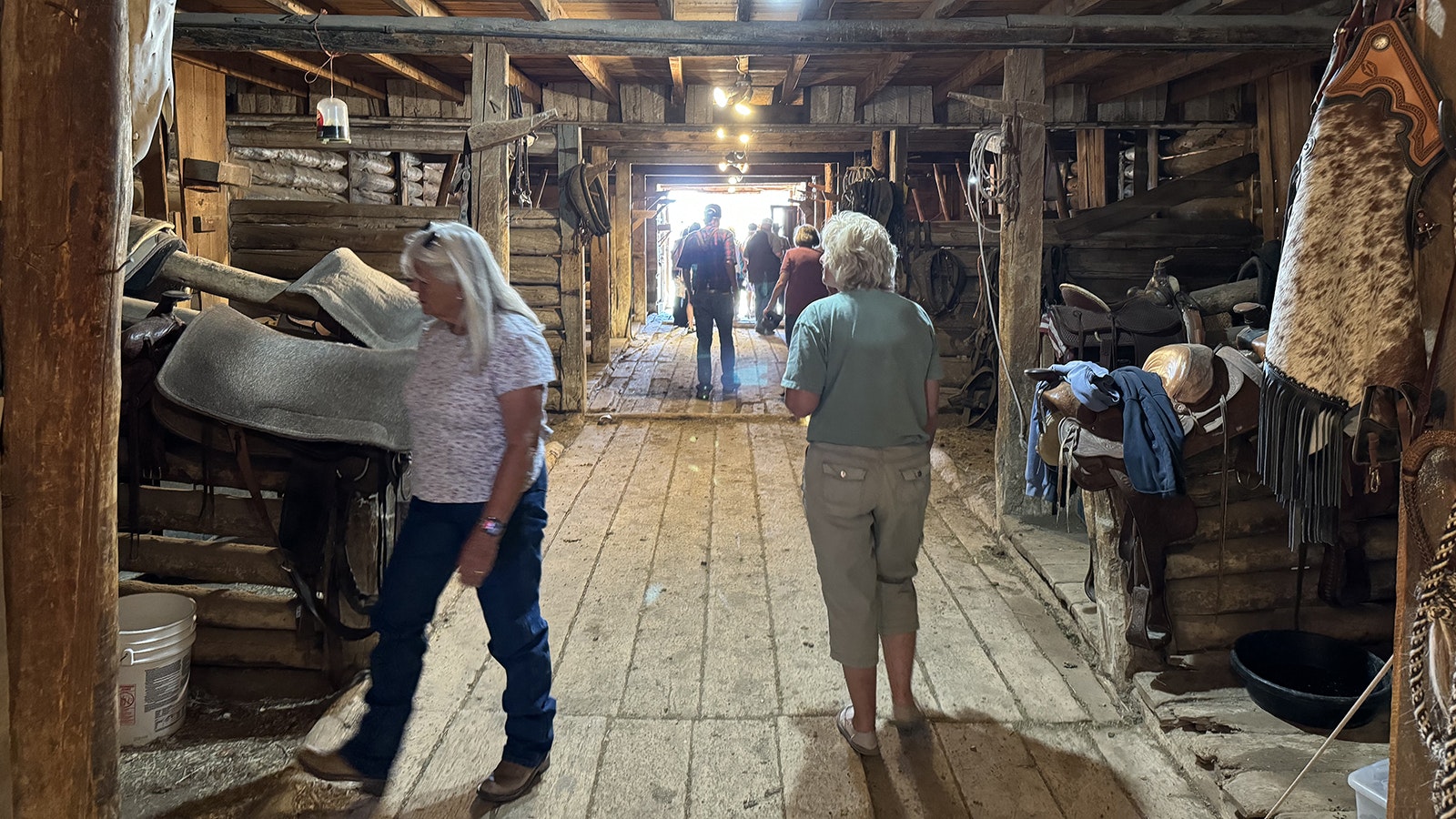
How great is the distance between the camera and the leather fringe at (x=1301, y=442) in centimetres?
186

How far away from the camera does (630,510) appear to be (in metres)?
5.78

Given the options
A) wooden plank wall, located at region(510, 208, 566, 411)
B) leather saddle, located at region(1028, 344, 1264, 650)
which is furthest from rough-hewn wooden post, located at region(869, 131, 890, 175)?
leather saddle, located at region(1028, 344, 1264, 650)

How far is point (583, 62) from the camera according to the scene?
780cm

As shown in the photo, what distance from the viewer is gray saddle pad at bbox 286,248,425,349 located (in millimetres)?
3715

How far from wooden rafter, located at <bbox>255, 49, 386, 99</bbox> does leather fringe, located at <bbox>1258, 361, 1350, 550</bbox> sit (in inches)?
257

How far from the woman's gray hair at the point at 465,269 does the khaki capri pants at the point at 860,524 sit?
1.08 m

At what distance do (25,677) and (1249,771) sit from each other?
305cm

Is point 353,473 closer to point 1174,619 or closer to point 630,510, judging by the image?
point 630,510

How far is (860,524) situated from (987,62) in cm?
559

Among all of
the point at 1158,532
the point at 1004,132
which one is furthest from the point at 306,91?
the point at 1158,532

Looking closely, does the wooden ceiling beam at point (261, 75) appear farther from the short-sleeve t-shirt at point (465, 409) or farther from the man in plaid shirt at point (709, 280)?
the short-sleeve t-shirt at point (465, 409)

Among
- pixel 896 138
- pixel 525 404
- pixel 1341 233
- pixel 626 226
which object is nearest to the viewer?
pixel 1341 233

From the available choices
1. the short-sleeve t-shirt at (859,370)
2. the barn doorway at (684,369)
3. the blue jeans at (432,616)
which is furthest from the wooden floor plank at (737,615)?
the barn doorway at (684,369)

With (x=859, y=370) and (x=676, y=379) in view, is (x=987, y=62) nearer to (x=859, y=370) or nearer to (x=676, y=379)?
(x=676, y=379)
